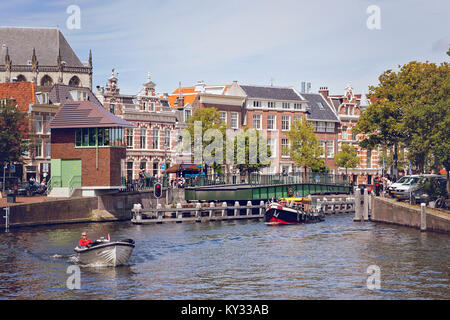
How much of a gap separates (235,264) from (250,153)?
5245cm

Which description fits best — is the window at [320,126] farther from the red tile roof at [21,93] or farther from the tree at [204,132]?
the red tile roof at [21,93]

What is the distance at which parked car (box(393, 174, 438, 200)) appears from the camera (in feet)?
213

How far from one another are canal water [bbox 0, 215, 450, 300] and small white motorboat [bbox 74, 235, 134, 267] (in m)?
0.65

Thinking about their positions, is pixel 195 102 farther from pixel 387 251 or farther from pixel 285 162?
pixel 387 251

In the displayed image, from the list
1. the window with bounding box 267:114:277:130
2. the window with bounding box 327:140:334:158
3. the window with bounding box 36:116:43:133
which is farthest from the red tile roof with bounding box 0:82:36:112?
the window with bounding box 327:140:334:158

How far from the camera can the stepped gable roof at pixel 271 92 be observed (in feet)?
349

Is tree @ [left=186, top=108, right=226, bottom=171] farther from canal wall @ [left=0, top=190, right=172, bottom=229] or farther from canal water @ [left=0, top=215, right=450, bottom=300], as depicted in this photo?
canal water @ [left=0, top=215, right=450, bottom=300]

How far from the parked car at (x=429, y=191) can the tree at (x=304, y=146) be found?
118ft

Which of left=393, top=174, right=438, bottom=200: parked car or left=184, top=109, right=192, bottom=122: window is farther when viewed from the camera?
left=184, top=109, right=192, bottom=122: window

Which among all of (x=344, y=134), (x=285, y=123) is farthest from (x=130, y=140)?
(x=344, y=134)

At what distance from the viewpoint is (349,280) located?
37719 millimetres

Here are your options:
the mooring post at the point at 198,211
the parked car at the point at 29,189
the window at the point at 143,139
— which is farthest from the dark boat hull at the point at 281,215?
the window at the point at 143,139

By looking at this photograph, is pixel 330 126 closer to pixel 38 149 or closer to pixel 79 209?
pixel 38 149

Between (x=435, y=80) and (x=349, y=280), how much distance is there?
3662 centimetres
